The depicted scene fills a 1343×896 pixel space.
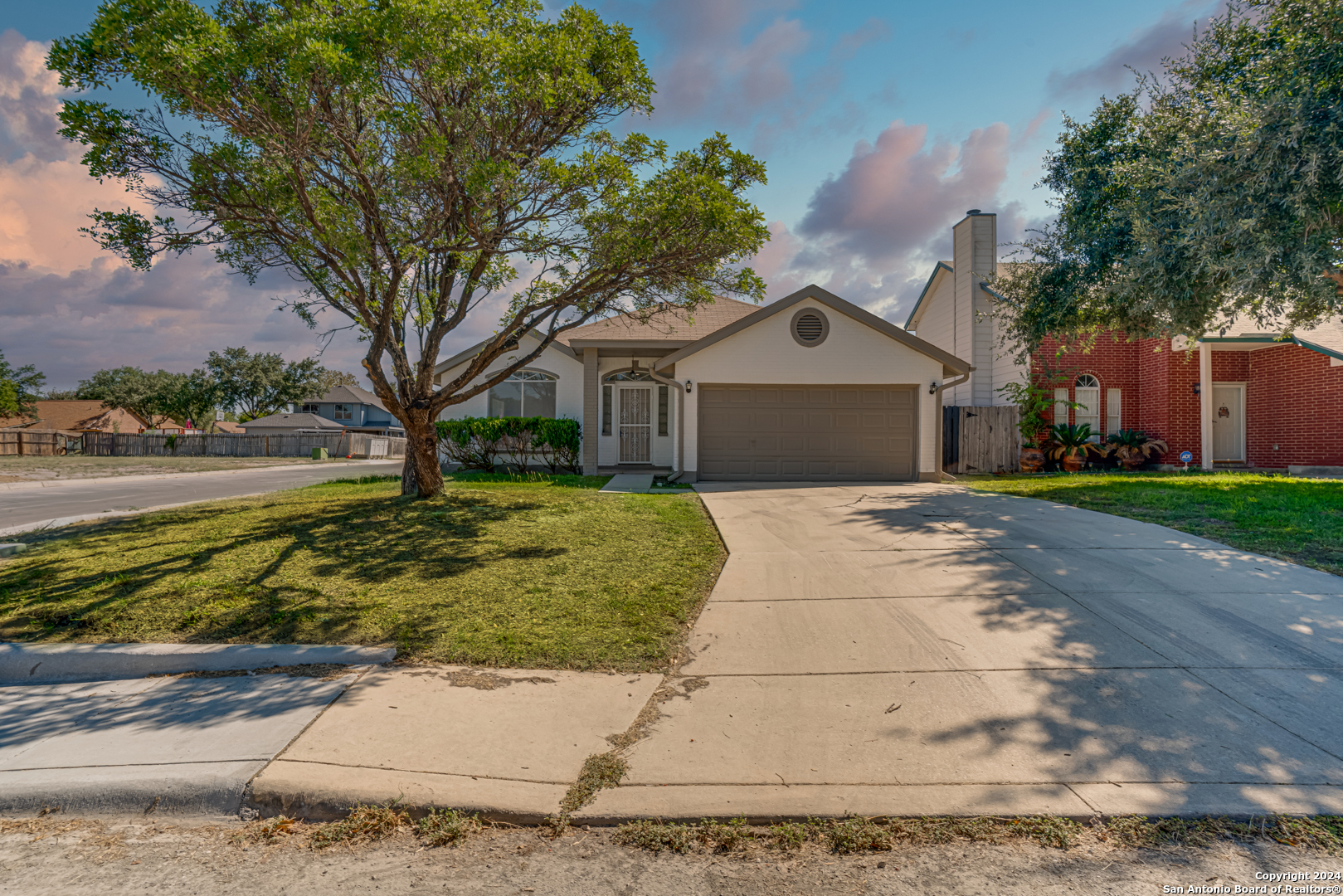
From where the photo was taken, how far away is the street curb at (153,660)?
484 centimetres

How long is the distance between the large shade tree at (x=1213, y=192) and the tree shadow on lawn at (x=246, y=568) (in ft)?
34.1

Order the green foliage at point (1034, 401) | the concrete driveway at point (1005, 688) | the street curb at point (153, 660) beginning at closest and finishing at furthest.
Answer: the concrete driveway at point (1005, 688), the street curb at point (153, 660), the green foliage at point (1034, 401)

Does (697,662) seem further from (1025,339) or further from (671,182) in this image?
(1025,339)

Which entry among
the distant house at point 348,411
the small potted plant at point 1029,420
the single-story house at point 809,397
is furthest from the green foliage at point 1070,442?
the distant house at point 348,411

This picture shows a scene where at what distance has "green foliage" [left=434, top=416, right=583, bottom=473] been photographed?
54.8 ft

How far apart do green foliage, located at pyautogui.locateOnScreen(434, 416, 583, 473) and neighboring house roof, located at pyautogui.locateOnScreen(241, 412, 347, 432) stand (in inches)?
1664

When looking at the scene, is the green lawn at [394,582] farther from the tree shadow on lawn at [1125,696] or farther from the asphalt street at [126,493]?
the asphalt street at [126,493]

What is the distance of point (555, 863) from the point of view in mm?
Result: 2793

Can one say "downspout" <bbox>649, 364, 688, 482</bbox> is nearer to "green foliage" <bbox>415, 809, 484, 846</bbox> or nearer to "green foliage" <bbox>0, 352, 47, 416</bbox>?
Result: "green foliage" <bbox>415, 809, 484, 846</bbox>

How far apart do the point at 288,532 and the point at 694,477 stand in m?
8.27

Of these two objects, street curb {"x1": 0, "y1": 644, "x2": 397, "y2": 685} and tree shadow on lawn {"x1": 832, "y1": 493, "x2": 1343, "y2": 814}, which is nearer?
tree shadow on lawn {"x1": 832, "y1": 493, "x2": 1343, "y2": 814}

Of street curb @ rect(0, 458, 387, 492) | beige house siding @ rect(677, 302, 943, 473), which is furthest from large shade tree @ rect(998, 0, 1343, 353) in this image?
street curb @ rect(0, 458, 387, 492)

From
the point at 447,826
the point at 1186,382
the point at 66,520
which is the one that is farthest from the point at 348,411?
the point at 447,826

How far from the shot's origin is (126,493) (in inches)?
595
